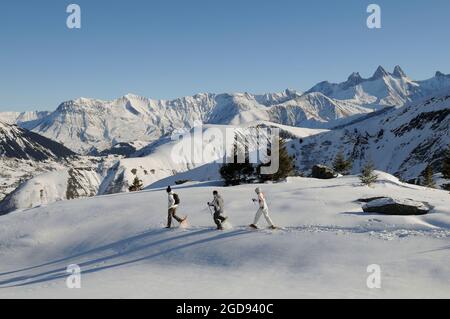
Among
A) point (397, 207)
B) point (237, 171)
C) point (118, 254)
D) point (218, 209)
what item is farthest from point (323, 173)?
point (118, 254)

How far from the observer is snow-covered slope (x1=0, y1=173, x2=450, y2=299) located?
1460 centimetres

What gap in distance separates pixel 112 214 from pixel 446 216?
20.6 metres

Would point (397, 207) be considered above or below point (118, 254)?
above

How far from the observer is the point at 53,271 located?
63.5 feet

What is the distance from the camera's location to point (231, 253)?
18.7 metres

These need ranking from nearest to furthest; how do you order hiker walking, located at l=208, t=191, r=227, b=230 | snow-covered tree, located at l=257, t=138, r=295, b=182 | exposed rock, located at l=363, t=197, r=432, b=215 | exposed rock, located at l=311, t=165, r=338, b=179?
hiker walking, located at l=208, t=191, r=227, b=230
exposed rock, located at l=363, t=197, r=432, b=215
snow-covered tree, located at l=257, t=138, r=295, b=182
exposed rock, located at l=311, t=165, r=338, b=179

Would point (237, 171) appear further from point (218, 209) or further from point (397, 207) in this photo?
point (218, 209)

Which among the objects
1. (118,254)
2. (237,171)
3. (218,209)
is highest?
(218,209)

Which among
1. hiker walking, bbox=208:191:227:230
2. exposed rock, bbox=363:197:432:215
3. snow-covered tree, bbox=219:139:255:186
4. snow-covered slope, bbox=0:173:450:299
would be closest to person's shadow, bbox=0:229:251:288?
snow-covered slope, bbox=0:173:450:299

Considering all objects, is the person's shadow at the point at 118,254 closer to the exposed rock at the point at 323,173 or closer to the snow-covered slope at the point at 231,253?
the snow-covered slope at the point at 231,253

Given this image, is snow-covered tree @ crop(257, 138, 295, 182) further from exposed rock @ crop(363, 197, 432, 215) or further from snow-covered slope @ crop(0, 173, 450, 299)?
exposed rock @ crop(363, 197, 432, 215)

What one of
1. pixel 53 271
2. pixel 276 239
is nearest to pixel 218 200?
pixel 276 239

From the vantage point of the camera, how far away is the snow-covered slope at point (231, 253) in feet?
47.9

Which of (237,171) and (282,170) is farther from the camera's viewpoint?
(237,171)
